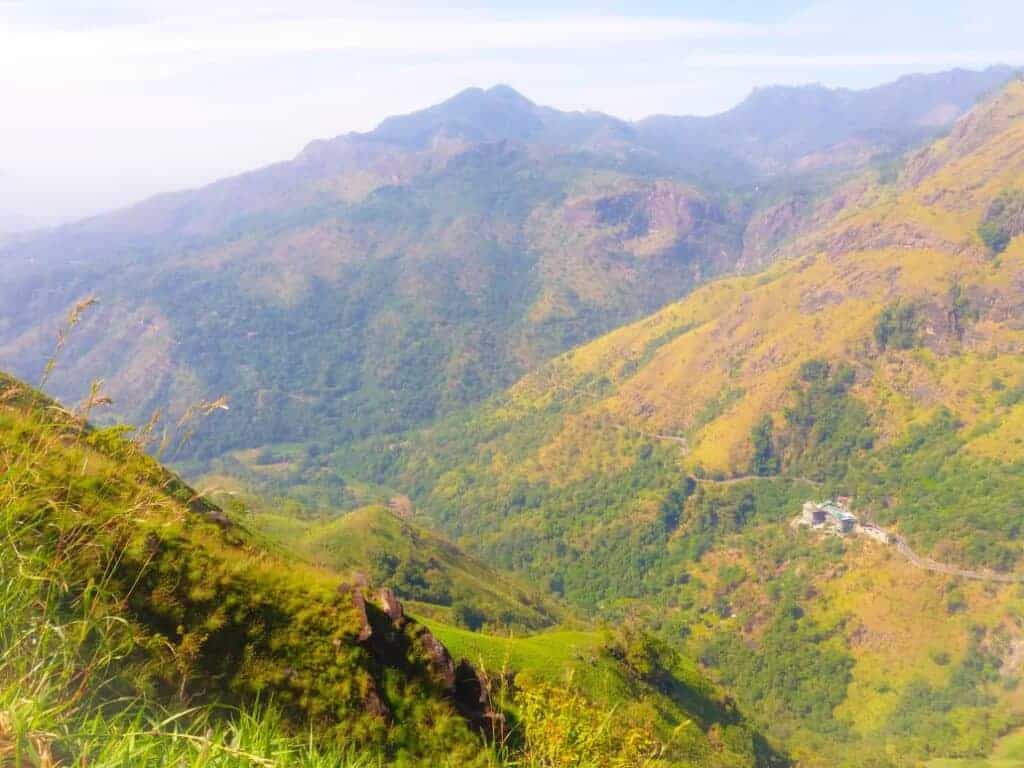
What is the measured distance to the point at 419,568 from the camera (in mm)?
71938

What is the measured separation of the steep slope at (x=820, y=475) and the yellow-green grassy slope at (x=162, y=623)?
177 ft

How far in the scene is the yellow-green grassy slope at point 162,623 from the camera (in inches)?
170

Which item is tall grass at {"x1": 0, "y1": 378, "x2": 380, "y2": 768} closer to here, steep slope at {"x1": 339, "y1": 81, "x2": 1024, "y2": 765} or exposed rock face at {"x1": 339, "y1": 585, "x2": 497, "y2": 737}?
exposed rock face at {"x1": 339, "y1": 585, "x2": 497, "y2": 737}

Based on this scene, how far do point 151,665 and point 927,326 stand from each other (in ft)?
496

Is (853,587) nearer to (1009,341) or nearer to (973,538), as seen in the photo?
(973,538)

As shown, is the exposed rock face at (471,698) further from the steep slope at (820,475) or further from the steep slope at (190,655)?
the steep slope at (820,475)

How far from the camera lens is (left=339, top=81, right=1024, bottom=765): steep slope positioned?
77.9 metres

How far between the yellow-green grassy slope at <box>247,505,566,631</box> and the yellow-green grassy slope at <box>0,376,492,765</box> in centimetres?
4580

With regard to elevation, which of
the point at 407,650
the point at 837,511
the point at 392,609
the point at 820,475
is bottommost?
the point at 820,475

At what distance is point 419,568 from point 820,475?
90099 millimetres

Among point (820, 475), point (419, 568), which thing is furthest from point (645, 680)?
point (820, 475)

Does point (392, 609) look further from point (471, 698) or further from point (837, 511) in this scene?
point (837, 511)

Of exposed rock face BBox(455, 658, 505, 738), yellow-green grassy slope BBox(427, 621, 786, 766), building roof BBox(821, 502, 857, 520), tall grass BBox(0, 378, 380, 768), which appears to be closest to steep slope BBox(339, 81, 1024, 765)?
building roof BBox(821, 502, 857, 520)

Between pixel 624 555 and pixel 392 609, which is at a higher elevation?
pixel 392 609
